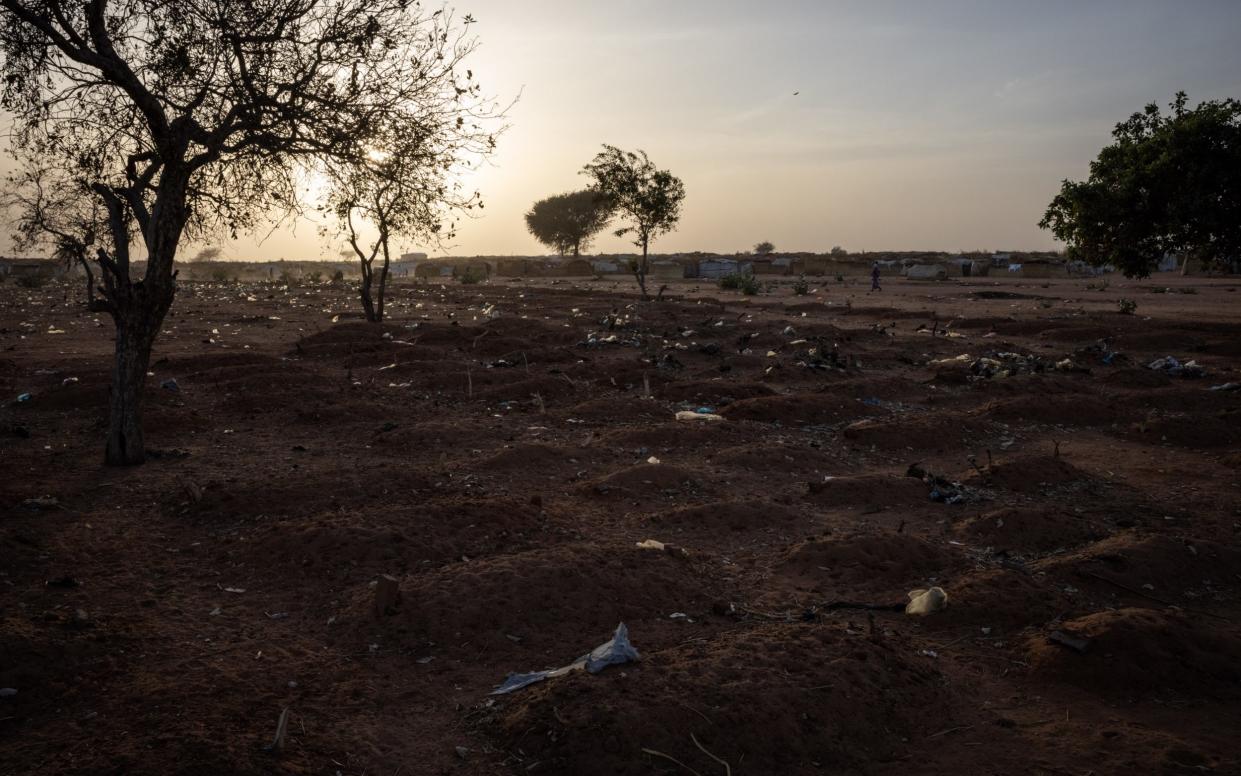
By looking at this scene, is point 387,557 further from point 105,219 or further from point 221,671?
point 105,219

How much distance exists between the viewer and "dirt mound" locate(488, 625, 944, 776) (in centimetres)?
368

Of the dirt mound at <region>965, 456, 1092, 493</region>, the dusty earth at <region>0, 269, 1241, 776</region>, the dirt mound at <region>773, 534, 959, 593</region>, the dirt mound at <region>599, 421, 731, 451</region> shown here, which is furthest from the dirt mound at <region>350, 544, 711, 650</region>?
the dirt mound at <region>965, 456, 1092, 493</region>

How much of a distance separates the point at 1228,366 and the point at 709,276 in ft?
130

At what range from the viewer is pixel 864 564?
6.11 m

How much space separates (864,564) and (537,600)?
97.3 inches

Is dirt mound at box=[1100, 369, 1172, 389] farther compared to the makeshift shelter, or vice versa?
the makeshift shelter

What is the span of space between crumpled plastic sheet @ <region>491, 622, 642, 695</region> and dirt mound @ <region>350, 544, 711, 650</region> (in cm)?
25

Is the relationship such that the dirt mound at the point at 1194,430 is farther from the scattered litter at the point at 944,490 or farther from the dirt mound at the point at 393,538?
the dirt mound at the point at 393,538

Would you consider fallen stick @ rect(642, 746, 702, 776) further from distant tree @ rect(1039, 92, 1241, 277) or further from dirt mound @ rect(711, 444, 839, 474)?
distant tree @ rect(1039, 92, 1241, 277)

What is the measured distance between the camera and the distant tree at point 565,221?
80625 millimetres

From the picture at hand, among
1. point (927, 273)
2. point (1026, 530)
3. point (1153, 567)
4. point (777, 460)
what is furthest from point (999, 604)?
point (927, 273)

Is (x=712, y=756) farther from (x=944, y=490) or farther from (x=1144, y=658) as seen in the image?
(x=944, y=490)

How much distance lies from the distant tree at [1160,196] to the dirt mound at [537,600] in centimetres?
1623

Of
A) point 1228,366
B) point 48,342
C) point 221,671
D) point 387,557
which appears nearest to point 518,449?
point 387,557
